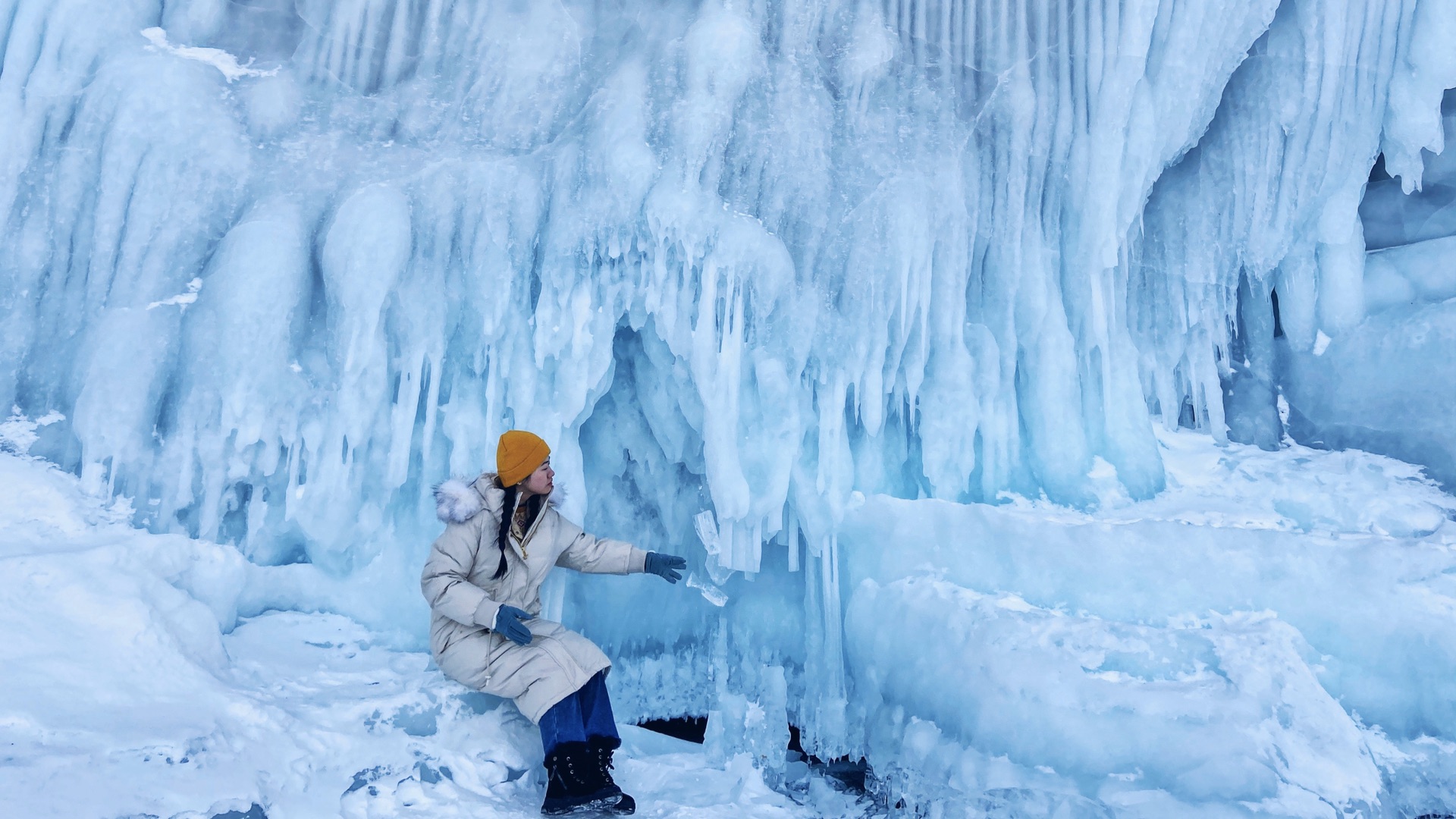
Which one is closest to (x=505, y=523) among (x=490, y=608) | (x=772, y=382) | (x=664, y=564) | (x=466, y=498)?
(x=466, y=498)

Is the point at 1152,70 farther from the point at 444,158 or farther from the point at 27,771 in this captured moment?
the point at 27,771

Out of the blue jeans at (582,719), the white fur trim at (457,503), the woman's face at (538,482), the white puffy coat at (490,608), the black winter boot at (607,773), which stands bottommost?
the black winter boot at (607,773)

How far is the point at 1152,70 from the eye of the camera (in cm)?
547

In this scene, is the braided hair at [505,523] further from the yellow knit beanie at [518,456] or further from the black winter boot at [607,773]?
the black winter boot at [607,773]

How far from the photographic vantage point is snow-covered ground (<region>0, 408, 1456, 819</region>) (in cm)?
295

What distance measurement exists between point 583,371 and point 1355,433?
5038mm

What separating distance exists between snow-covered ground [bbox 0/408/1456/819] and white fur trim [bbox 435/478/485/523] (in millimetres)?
801

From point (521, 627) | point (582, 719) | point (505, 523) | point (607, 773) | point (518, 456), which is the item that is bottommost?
point (607, 773)

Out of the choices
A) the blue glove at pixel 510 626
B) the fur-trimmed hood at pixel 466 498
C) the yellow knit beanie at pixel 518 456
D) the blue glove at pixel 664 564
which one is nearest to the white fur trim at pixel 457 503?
the fur-trimmed hood at pixel 466 498

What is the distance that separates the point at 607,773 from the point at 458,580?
0.90 m

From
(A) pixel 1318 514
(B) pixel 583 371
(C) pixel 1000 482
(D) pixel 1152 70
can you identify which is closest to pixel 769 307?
(B) pixel 583 371

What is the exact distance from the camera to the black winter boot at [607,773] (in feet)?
10.6

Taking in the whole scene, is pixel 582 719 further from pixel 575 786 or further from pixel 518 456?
pixel 518 456

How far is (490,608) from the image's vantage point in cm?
326
